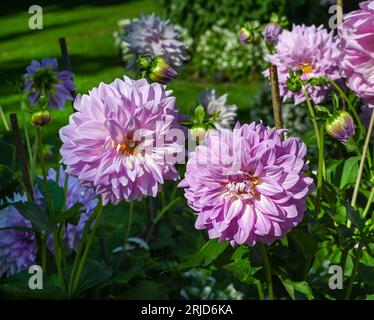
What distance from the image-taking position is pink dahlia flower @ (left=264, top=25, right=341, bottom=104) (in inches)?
55.7

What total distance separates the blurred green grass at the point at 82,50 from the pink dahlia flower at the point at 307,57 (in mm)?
2510

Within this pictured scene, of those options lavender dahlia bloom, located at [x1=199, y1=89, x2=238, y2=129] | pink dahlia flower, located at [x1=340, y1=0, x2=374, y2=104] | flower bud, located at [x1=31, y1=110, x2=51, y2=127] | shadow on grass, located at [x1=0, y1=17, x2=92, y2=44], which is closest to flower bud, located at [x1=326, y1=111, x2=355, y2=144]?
pink dahlia flower, located at [x1=340, y1=0, x2=374, y2=104]

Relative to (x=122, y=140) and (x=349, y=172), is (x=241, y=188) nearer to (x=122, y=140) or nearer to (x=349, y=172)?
(x=122, y=140)

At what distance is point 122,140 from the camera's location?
3.19 ft

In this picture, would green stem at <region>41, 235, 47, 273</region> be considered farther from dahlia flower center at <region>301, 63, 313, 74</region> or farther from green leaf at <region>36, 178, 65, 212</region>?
dahlia flower center at <region>301, 63, 313, 74</region>

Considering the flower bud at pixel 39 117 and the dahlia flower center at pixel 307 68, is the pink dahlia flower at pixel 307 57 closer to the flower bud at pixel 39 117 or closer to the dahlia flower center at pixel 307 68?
the dahlia flower center at pixel 307 68

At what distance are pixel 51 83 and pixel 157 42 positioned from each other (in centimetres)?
36

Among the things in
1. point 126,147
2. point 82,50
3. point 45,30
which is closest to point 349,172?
point 126,147

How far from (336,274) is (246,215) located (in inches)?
10.3

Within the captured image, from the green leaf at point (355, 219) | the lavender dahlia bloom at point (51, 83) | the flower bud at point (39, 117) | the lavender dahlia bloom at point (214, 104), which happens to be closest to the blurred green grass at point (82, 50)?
the lavender dahlia bloom at point (214, 104)

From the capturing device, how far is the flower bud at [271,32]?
1.46 meters

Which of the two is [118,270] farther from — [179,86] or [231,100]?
[179,86]
